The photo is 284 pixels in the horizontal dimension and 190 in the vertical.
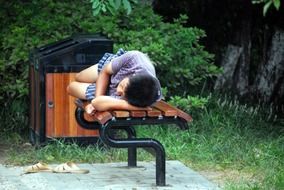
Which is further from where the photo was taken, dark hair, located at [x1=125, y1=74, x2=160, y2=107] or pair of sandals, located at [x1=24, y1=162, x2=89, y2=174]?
pair of sandals, located at [x1=24, y1=162, x2=89, y2=174]

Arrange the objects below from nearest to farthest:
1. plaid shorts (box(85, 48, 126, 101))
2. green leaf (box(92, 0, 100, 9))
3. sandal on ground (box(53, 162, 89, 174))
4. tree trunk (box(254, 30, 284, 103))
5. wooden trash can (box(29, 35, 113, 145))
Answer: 1. green leaf (box(92, 0, 100, 9))
2. plaid shorts (box(85, 48, 126, 101))
3. sandal on ground (box(53, 162, 89, 174))
4. wooden trash can (box(29, 35, 113, 145))
5. tree trunk (box(254, 30, 284, 103))

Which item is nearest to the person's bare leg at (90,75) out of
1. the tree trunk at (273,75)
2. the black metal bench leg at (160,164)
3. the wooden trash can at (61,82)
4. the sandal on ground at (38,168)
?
the wooden trash can at (61,82)

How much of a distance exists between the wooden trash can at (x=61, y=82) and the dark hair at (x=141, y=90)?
1.79 m

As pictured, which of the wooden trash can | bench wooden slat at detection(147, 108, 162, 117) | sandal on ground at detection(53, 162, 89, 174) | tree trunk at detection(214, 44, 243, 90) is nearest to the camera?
bench wooden slat at detection(147, 108, 162, 117)

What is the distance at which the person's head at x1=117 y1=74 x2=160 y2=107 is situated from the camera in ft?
20.8

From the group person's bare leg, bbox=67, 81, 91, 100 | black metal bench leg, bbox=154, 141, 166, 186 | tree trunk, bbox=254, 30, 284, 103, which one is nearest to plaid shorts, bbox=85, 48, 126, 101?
person's bare leg, bbox=67, 81, 91, 100

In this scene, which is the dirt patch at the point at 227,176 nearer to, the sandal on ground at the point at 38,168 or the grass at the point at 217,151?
the grass at the point at 217,151

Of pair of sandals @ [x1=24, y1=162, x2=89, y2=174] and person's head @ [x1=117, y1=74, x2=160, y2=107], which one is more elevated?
person's head @ [x1=117, y1=74, x2=160, y2=107]

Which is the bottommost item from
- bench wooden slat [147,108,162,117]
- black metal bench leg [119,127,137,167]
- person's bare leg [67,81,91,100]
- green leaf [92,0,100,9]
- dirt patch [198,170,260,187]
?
dirt patch [198,170,260,187]

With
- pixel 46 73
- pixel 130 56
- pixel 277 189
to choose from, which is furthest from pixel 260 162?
pixel 46 73

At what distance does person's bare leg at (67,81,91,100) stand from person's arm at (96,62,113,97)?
1.29ft

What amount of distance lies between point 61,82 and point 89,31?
1142 millimetres

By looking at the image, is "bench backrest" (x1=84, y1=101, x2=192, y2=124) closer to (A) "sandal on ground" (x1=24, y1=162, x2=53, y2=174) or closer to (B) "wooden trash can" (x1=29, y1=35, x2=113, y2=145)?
(A) "sandal on ground" (x1=24, y1=162, x2=53, y2=174)

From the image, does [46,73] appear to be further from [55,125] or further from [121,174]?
[121,174]
